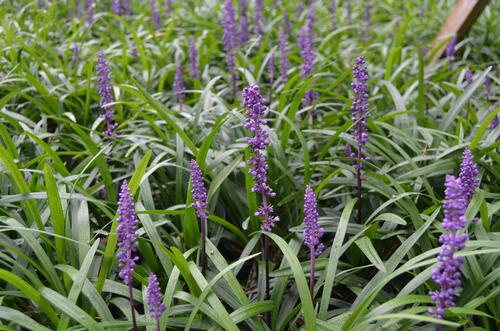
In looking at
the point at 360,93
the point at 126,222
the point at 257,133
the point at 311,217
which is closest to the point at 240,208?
the point at 257,133

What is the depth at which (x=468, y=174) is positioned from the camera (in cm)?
345

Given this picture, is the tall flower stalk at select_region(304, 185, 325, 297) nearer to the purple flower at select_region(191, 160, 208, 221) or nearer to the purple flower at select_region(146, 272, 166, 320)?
the purple flower at select_region(191, 160, 208, 221)

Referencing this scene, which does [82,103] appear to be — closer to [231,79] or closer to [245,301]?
[231,79]

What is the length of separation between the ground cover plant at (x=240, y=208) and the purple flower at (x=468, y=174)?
2cm

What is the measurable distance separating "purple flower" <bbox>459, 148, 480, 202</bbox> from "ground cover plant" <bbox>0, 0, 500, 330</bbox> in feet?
0.05

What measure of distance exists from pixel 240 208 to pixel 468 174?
5.96 feet

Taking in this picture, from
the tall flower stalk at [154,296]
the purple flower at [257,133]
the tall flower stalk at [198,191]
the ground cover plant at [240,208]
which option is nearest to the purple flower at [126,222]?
the ground cover plant at [240,208]

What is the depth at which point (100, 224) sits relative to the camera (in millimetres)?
4434

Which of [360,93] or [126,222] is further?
[360,93]

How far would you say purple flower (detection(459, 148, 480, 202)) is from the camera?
333 centimetres

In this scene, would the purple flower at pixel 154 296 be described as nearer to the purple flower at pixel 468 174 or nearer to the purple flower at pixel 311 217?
the purple flower at pixel 311 217

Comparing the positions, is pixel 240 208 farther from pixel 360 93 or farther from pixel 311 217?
pixel 311 217

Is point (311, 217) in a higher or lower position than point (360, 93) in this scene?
lower

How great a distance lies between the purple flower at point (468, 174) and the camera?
3.33 meters
